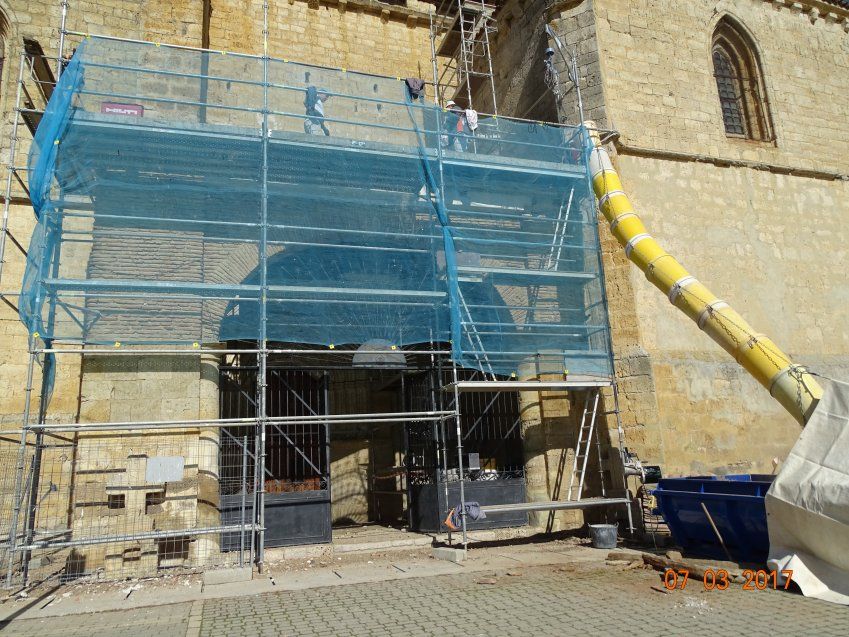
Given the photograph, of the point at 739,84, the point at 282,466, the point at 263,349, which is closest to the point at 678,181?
the point at 739,84

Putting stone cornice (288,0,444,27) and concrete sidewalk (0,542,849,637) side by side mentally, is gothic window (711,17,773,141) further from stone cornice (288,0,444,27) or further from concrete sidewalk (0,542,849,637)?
concrete sidewalk (0,542,849,637)

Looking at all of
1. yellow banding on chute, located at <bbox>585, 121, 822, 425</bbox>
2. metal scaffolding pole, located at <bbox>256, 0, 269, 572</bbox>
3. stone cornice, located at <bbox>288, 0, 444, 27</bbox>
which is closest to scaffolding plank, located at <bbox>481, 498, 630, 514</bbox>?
yellow banding on chute, located at <bbox>585, 121, 822, 425</bbox>

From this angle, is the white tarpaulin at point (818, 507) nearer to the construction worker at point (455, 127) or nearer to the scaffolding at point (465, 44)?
the construction worker at point (455, 127)

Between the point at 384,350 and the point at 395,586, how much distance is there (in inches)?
128

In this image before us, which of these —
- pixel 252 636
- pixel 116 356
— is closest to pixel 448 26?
pixel 116 356

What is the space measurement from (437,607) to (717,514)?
3.39 m

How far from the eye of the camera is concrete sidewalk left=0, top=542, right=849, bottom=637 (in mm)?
4754

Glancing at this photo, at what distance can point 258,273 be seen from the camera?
866cm

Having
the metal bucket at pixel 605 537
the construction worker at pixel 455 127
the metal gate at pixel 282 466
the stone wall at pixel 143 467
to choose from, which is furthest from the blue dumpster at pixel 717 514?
the construction worker at pixel 455 127

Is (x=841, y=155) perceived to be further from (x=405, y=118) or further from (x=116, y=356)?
(x=116, y=356)

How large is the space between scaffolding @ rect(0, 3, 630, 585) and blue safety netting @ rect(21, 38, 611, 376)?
3 centimetres

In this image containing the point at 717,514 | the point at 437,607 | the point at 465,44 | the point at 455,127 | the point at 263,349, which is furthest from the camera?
the point at 465,44

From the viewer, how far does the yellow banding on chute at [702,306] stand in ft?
22.8
